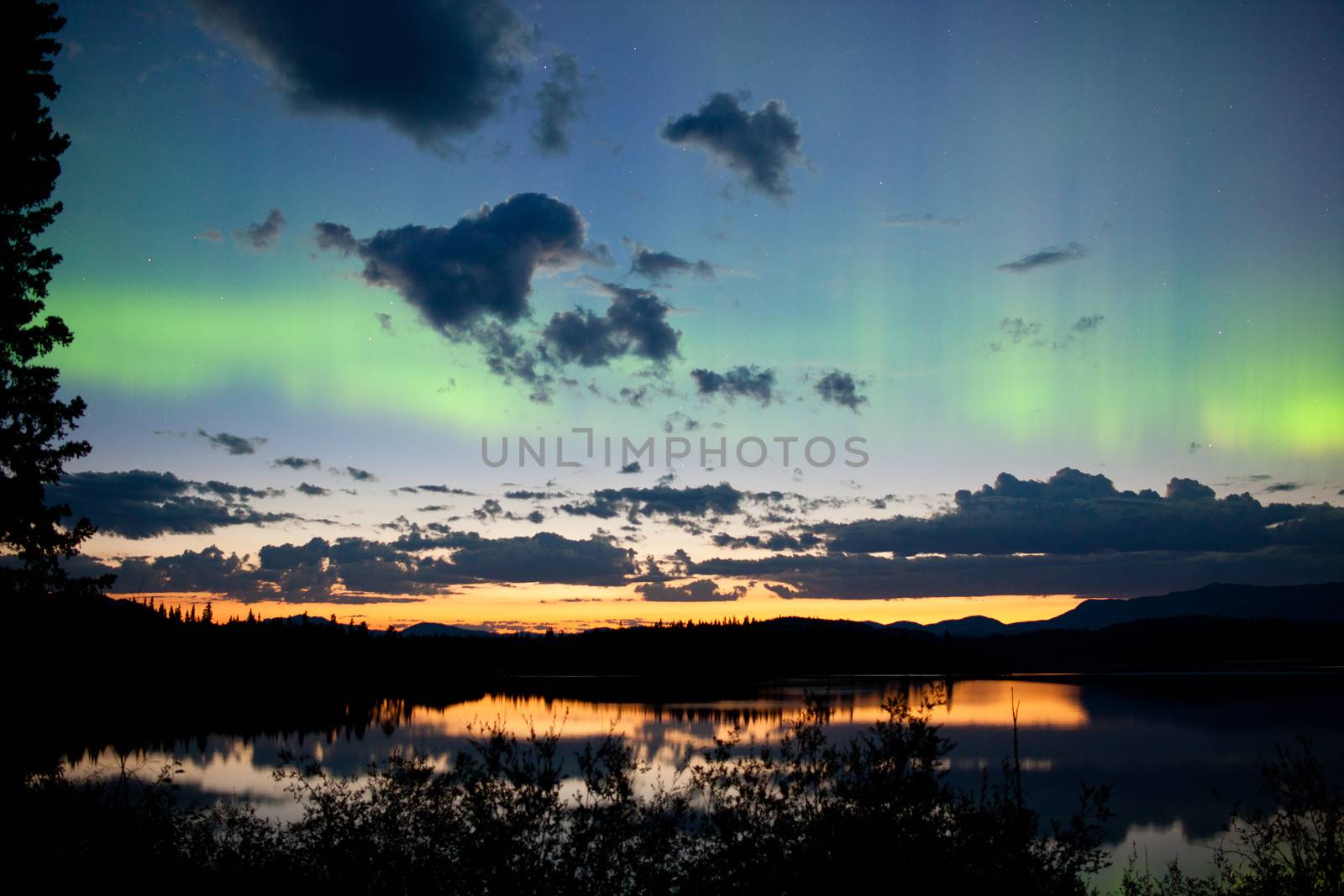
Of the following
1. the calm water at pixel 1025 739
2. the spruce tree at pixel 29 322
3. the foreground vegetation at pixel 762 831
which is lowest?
the calm water at pixel 1025 739

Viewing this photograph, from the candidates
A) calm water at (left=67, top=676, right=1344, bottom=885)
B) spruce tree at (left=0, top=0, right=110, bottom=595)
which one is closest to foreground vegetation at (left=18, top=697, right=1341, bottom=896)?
calm water at (left=67, top=676, right=1344, bottom=885)

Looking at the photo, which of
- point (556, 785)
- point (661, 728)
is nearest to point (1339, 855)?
point (556, 785)

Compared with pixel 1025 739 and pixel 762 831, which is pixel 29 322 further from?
pixel 1025 739

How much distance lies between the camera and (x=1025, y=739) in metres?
78.4

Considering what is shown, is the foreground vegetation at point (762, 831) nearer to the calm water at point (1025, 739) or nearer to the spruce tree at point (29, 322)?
the calm water at point (1025, 739)

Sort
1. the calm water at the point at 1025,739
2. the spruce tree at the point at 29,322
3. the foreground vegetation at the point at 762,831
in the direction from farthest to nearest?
the calm water at the point at 1025,739
the spruce tree at the point at 29,322
the foreground vegetation at the point at 762,831

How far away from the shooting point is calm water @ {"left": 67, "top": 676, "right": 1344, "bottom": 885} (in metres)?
46.9

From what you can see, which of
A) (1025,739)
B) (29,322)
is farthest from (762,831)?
(1025,739)

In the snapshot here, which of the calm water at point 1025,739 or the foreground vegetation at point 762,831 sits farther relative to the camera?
the calm water at point 1025,739

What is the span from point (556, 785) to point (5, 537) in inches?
A: 830

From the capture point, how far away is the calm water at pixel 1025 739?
46.9m

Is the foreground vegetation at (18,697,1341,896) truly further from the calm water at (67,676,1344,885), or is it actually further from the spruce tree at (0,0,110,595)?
the spruce tree at (0,0,110,595)

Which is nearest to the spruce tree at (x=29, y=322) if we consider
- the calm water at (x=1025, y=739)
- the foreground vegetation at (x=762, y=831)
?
the calm water at (x=1025, y=739)

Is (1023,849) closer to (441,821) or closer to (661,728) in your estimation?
(441,821)
